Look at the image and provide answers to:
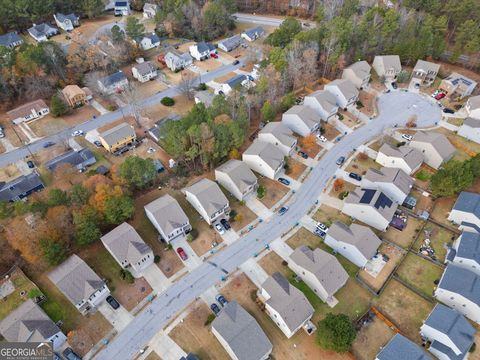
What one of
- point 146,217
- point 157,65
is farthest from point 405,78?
point 146,217

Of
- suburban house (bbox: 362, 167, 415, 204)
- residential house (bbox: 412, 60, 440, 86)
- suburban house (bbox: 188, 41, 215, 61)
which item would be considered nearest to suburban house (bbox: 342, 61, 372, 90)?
residential house (bbox: 412, 60, 440, 86)

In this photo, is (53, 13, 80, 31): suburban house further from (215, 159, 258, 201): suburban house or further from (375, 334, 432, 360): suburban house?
(375, 334, 432, 360): suburban house

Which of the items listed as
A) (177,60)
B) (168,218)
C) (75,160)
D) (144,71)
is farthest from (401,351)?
(177,60)

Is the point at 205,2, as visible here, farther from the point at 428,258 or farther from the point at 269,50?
the point at 428,258

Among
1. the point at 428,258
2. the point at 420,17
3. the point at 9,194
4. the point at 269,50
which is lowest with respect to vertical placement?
the point at 428,258

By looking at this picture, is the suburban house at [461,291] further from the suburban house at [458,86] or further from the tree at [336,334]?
the suburban house at [458,86]

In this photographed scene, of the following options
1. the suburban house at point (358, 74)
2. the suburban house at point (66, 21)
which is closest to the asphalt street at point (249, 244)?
the suburban house at point (358, 74)

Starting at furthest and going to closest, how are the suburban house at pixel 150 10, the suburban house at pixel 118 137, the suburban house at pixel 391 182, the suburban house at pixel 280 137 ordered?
the suburban house at pixel 150 10 → the suburban house at pixel 118 137 → the suburban house at pixel 280 137 → the suburban house at pixel 391 182
